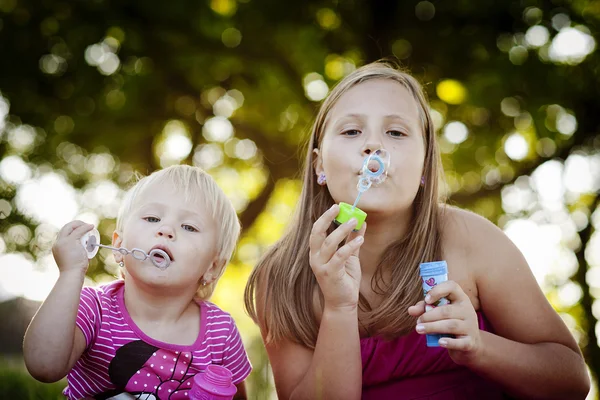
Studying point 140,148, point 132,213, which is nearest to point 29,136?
point 140,148

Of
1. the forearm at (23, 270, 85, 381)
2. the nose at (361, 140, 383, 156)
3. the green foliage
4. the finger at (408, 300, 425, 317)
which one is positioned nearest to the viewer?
the forearm at (23, 270, 85, 381)

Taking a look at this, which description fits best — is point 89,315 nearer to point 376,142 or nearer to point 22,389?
point 376,142

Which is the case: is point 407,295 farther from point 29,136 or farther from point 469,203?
point 29,136

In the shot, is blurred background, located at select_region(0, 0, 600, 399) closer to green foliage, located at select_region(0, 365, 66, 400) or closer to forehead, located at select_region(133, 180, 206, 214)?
green foliage, located at select_region(0, 365, 66, 400)

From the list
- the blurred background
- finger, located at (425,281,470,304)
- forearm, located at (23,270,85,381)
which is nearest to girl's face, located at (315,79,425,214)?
finger, located at (425,281,470,304)

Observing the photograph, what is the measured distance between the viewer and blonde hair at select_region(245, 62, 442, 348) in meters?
2.90

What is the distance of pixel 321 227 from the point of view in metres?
2.41

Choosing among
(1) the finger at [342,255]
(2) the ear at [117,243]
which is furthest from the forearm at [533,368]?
(2) the ear at [117,243]

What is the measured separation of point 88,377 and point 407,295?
134 centimetres

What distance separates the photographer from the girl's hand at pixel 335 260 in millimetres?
2361

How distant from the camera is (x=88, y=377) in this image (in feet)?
8.18

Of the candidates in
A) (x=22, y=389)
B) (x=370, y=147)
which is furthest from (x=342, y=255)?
(x=22, y=389)

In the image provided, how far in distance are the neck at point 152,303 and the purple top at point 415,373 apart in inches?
32.7

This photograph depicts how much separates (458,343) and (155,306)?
45.2 inches
